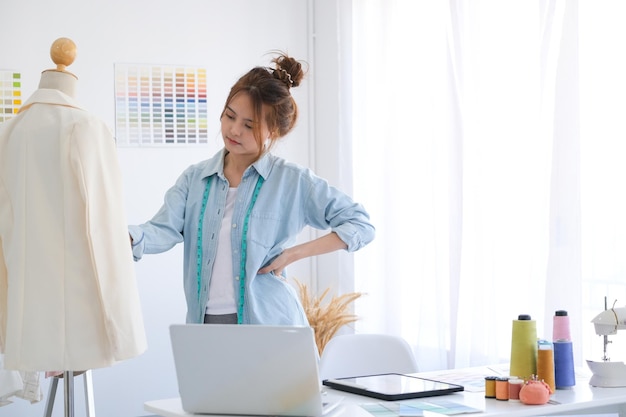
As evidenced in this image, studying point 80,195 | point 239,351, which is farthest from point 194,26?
point 239,351

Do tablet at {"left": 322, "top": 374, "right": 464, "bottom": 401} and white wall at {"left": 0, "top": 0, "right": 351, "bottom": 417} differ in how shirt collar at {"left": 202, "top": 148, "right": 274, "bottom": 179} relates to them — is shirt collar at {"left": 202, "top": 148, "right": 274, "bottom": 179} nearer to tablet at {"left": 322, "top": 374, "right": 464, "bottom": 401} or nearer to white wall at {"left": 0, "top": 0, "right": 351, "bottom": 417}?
tablet at {"left": 322, "top": 374, "right": 464, "bottom": 401}

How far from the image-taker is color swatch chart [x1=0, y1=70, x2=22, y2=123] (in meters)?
4.62

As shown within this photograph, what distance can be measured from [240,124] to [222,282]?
451 millimetres

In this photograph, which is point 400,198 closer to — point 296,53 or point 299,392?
point 296,53

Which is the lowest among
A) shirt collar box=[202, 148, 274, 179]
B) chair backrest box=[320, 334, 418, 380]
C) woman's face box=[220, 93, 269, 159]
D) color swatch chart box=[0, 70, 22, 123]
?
chair backrest box=[320, 334, 418, 380]

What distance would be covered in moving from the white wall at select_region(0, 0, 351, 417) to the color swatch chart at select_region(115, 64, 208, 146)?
49 mm

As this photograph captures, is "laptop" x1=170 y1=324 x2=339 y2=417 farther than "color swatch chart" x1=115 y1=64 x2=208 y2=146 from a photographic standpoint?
No

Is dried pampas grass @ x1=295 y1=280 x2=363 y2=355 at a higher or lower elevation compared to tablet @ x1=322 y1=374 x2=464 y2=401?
lower

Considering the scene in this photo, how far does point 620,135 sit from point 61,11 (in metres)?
2.95

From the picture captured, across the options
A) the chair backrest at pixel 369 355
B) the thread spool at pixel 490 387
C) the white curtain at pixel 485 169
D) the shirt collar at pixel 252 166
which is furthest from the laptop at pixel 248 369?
the white curtain at pixel 485 169

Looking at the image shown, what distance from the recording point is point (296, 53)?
5305 mm

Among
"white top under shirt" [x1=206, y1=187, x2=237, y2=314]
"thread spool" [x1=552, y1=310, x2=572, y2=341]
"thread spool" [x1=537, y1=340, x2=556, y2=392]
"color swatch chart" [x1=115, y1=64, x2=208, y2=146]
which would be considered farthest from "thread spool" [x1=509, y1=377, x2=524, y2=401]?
"color swatch chart" [x1=115, y1=64, x2=208, y2=146]

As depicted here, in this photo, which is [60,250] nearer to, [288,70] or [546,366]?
[288,70]

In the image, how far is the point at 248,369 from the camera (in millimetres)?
1908
